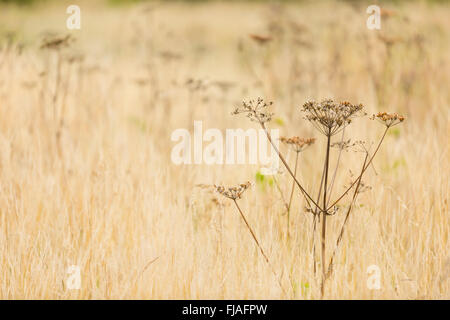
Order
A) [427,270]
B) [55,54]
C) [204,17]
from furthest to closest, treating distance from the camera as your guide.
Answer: [204,17] < [55,54] < [427,270]

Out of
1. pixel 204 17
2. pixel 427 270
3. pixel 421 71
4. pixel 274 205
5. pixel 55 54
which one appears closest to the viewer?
pixel 427 270

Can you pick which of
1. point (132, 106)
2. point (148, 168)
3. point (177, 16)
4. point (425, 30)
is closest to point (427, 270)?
point (148, 168)

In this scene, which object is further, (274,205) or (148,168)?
(148,168)

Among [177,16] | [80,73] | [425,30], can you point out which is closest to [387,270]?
[80,73]

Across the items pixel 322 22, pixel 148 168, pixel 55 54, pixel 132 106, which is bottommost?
pixel 148 168

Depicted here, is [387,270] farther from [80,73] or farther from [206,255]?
[80,73]

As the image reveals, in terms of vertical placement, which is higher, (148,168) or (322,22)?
(322,22)

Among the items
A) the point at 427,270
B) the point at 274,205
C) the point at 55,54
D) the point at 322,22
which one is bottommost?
the point at 427,270

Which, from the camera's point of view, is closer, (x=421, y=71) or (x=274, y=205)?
(x=274, y=205)

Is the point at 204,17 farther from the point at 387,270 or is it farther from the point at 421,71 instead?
the point at 387,270

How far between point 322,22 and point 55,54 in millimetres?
3096

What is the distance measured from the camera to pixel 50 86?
459 centimetres

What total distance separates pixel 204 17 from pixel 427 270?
1283cm

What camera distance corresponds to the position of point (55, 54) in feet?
19.1
